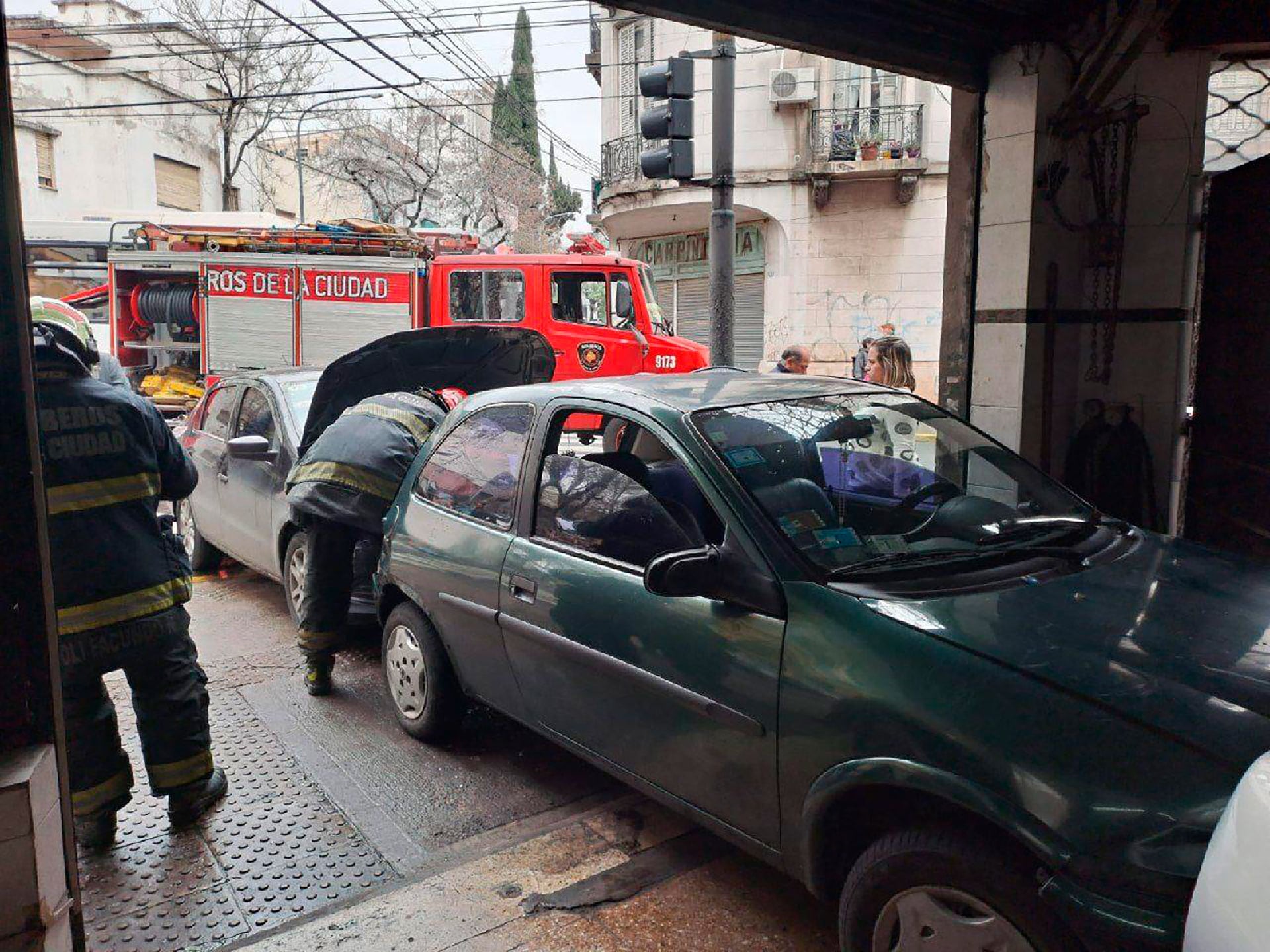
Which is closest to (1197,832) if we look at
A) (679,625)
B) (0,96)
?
(679,625)

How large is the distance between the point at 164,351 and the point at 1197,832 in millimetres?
14857

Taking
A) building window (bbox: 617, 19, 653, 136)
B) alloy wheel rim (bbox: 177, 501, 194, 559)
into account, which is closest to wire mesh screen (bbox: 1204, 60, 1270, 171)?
alloy wheel rim (bbox: 177, 501, 194, 559)

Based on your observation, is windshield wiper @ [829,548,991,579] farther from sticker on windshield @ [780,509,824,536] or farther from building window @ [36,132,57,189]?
building window @ [36,132,57,189]

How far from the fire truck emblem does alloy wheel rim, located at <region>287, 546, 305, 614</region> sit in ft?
23.9

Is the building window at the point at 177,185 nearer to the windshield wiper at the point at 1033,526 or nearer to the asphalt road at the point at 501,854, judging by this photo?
the asphalt road at the point at 501,854

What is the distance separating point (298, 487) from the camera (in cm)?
442

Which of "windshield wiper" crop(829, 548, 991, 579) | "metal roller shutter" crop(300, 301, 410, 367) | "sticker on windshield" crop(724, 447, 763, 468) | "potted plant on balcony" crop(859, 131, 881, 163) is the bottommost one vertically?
"windshield wiper" crop(829, 548, 991, 579)

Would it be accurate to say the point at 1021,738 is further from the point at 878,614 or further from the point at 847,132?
the point at 847,132

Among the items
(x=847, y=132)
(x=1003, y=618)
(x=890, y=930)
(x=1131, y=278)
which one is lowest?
(x=890, y=930)

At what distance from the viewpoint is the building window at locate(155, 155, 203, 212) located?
96.3ft

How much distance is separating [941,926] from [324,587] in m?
3.31

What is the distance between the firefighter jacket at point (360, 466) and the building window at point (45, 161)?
2689 cm

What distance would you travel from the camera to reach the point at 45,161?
86.0 ft

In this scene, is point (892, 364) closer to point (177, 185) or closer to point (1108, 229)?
point (1108, 229)
